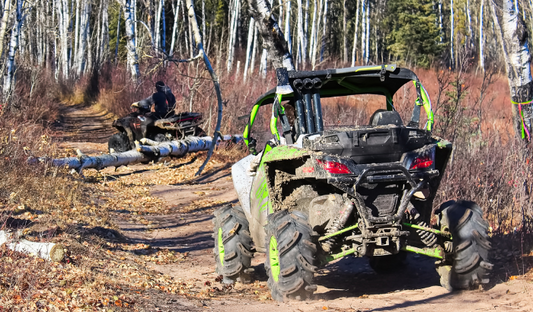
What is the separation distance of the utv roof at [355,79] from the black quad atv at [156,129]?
810cm

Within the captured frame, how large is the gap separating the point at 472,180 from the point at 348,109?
558 centimetres

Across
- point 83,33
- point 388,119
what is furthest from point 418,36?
point 388,119

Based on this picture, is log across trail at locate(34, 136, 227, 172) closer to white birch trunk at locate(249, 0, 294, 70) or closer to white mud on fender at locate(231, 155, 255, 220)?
white birch trunk at locate(249, 0, 294, 70)

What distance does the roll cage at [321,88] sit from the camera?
557 cm

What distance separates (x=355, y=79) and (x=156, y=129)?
31.3ft

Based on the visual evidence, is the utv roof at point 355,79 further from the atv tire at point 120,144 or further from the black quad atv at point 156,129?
the atv tire at point 120,144

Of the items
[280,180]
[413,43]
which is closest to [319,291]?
[280,180]

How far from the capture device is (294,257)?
4.91 m

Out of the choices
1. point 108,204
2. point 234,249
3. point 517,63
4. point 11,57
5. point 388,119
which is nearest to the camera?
point 388,119

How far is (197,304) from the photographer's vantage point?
505 centimetres

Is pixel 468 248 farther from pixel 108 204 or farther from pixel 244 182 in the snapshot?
pixel 108 204

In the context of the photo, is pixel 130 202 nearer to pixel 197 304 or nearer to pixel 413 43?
pixel 197 304

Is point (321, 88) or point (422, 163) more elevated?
point (321, 88)

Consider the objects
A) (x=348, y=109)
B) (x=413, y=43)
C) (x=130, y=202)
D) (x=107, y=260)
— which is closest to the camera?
(x=107, y=260)
